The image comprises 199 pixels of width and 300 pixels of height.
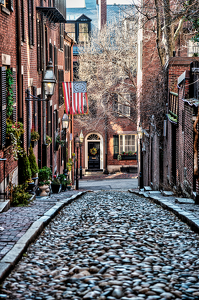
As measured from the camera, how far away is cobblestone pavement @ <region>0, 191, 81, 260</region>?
20.2 feet

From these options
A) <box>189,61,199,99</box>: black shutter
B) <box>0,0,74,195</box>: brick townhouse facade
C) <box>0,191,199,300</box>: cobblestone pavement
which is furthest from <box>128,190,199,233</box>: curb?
<box>0,0,74,195</box>: brick townhouse facade

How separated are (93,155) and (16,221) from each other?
2838 centimetres

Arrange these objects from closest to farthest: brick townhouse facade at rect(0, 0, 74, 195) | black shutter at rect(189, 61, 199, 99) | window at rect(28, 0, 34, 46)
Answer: brick townhouse facade at rect(0, 0, 74, 195) < black shutter at rect(189, 61, 199, 99) < window at rect(28, 0, 34, 46)

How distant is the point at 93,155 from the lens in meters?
36.1

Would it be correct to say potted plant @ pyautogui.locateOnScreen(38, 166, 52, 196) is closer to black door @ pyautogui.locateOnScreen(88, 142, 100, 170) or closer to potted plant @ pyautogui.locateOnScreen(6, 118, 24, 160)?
potted plant @ pyautogui.locateOnScreen(6, 118, 24, 160)

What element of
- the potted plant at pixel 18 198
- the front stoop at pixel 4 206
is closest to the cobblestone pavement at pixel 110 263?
the front stoop at pixel 4 206

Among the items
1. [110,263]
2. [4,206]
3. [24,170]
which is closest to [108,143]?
[24,170]

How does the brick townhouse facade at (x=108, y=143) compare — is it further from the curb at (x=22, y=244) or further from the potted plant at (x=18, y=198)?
the curb at (x=22, y=244)

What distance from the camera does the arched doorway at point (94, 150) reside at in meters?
36.0

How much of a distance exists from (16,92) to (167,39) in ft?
32.5

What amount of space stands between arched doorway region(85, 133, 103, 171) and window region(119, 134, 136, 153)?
175 cm

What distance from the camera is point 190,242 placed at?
651 centimetres

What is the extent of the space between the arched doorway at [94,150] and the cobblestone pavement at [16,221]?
83.5 ft

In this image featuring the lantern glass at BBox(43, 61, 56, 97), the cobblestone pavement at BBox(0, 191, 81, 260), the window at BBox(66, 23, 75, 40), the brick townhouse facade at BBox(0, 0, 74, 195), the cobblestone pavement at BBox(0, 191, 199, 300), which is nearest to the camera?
the cobblestone pavement at BBox(0, 191, 199, 300)
